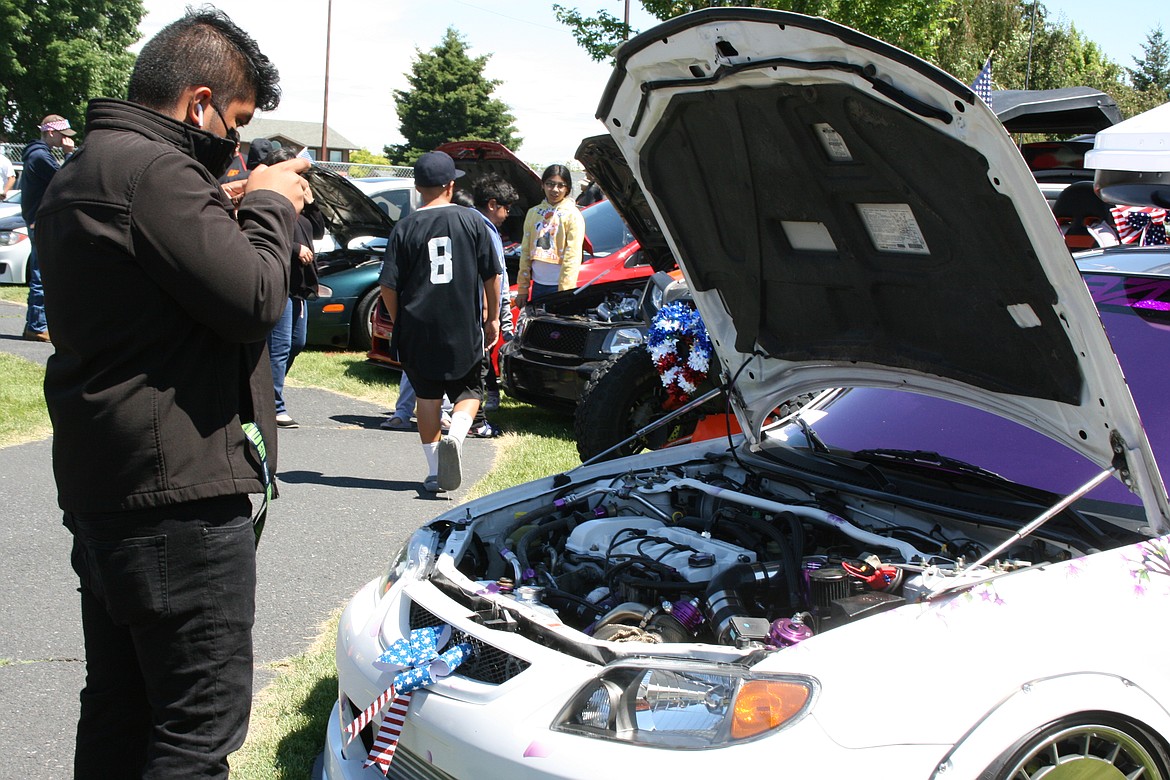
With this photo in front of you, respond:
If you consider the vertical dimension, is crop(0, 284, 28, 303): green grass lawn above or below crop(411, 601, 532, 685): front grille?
below

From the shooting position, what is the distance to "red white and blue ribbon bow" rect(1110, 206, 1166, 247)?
7.54 meters

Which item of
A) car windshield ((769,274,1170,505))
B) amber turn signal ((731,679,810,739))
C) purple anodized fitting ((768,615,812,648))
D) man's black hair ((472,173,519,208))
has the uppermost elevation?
man's black hair ((472,173,519,208))

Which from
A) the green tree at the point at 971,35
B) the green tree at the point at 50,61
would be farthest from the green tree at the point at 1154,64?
the green tree at the point at 50,61

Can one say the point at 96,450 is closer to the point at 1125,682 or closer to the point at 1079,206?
the point at 1125,682

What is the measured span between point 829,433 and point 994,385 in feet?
2.60

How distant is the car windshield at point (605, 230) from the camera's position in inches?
380

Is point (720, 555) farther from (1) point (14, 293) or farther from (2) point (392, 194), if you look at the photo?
(1) point (14, 293)

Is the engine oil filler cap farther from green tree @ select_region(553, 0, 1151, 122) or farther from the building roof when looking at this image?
the building roof

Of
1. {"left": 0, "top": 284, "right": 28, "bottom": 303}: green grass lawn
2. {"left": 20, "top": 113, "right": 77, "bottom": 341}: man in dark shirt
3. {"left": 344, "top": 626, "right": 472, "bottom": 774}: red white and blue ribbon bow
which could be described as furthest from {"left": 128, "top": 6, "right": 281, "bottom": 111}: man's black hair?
{"left": 0, "top": 284, "right": 28, "bottom": 303}: green grass lawn

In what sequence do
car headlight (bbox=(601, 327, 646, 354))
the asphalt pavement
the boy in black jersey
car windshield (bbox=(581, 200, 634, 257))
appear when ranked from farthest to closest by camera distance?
car windshield (bbox=(581, 200, 634, 257))
car headlight (bbox=(601, 327, 646, 354))
the boy in black jersey
the asphalt pavement

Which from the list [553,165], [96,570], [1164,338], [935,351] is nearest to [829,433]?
[935,351]

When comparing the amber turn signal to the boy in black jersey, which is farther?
the boy in black jersey

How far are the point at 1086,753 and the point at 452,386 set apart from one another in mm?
4220

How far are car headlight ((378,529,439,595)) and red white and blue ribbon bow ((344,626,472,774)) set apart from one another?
39 centimetres
